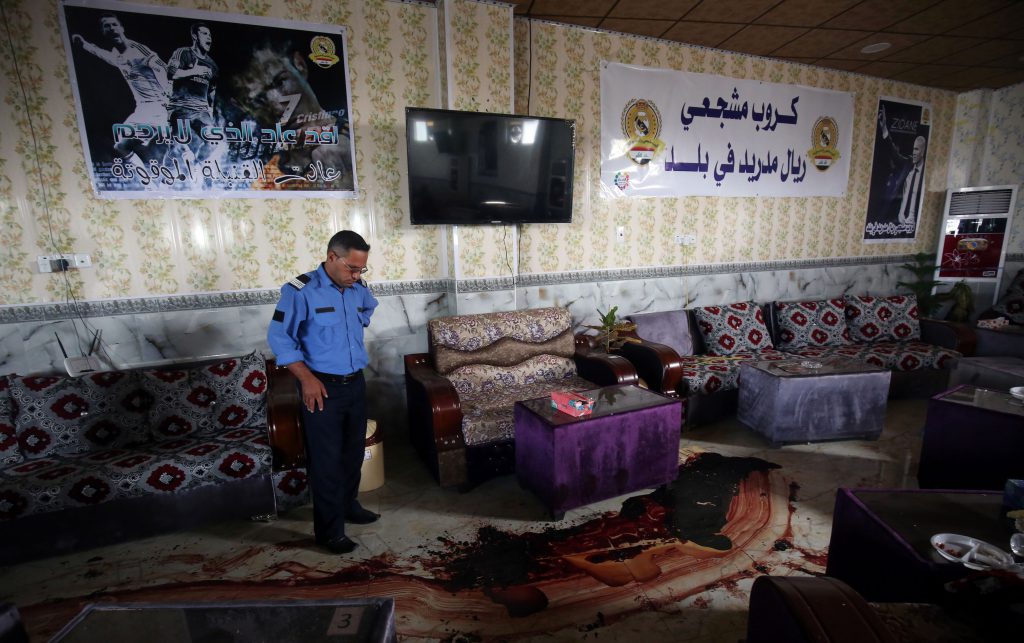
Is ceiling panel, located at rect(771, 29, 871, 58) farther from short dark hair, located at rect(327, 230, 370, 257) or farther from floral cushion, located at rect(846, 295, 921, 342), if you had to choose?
short dark hair, located at rect(327, 230, 370, 257)

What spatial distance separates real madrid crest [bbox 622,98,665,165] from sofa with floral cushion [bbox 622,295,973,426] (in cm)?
142

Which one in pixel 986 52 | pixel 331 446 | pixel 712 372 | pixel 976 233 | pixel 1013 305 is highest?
pixel 986 52

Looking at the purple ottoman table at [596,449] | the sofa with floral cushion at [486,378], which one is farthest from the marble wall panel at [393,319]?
the purple ottoman table at [596,449]

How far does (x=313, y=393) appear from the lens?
7.29ft

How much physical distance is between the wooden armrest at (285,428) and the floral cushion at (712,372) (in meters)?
2.73

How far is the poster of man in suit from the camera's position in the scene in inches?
207

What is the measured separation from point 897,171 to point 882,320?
6.47 feet

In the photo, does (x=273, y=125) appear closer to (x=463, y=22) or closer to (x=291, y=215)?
(x=291, y=215)

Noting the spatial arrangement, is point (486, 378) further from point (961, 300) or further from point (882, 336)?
point (961, 300)

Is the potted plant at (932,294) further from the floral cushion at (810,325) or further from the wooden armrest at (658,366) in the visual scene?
the wooden armrest at (658,366)

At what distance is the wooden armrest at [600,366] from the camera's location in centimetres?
328

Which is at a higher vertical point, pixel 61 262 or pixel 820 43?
pixel 820 43

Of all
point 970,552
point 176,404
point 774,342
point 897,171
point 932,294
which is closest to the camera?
point 970,552

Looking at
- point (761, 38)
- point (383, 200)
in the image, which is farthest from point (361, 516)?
point (761, 38)
